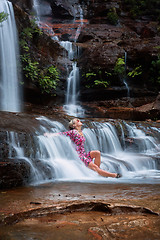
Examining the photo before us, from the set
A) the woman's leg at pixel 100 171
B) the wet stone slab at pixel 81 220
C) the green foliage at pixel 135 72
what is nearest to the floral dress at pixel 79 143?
the woman's leg at pixel 100 171

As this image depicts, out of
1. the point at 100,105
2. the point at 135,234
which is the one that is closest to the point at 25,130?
the point at 135,234

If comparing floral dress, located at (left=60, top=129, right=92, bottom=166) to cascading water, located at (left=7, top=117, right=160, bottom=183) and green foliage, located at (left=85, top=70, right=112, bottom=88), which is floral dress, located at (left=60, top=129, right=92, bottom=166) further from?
green foliage, located at (left=85, top=70, right=112, bottom=88)

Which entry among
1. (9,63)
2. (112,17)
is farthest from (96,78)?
(112,17)

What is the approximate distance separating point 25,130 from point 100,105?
8899 millimetres

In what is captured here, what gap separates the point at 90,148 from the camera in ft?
26.1

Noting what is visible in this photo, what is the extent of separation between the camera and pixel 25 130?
6.14 m

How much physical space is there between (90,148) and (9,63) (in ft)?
21.6

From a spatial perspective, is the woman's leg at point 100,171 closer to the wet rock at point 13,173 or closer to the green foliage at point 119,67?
the wet rock at point 13,173

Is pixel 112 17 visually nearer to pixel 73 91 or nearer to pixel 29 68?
pixel 73 91

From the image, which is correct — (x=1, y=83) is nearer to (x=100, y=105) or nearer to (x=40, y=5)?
(x=100, y=105)

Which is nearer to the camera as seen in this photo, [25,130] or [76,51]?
[25,130]

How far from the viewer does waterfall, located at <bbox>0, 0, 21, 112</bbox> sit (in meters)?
11.4

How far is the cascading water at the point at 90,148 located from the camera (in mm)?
5250

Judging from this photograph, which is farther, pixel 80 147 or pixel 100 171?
pixel 80 147
